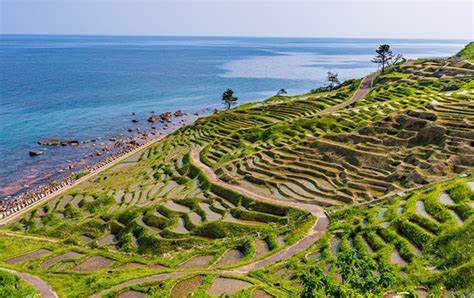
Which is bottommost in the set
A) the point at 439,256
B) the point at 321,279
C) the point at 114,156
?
the point at 114,156

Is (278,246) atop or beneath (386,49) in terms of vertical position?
beneath

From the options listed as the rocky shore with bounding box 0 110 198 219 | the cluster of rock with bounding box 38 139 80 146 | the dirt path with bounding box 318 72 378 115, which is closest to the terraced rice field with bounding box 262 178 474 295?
the rocky shore with bounding box 0 110 198 219

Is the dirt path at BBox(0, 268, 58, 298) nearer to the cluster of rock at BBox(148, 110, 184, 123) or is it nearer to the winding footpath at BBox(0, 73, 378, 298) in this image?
the winding footpath at BBox(0, 73, 378, 298)

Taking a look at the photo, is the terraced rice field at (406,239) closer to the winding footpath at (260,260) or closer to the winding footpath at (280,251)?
the winding footpath at (280,251)

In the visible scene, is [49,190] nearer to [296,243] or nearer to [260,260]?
[260,260]

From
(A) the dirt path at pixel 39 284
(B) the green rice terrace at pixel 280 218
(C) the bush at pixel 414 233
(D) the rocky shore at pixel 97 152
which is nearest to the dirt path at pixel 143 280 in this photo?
(B) the green rice terrace at pixel 280 218

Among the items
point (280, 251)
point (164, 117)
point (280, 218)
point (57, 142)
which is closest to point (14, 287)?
point (280, 251)

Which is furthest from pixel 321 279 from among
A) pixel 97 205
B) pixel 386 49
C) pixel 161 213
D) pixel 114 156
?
pixel 386 49

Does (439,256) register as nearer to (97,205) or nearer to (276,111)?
(97,205)
